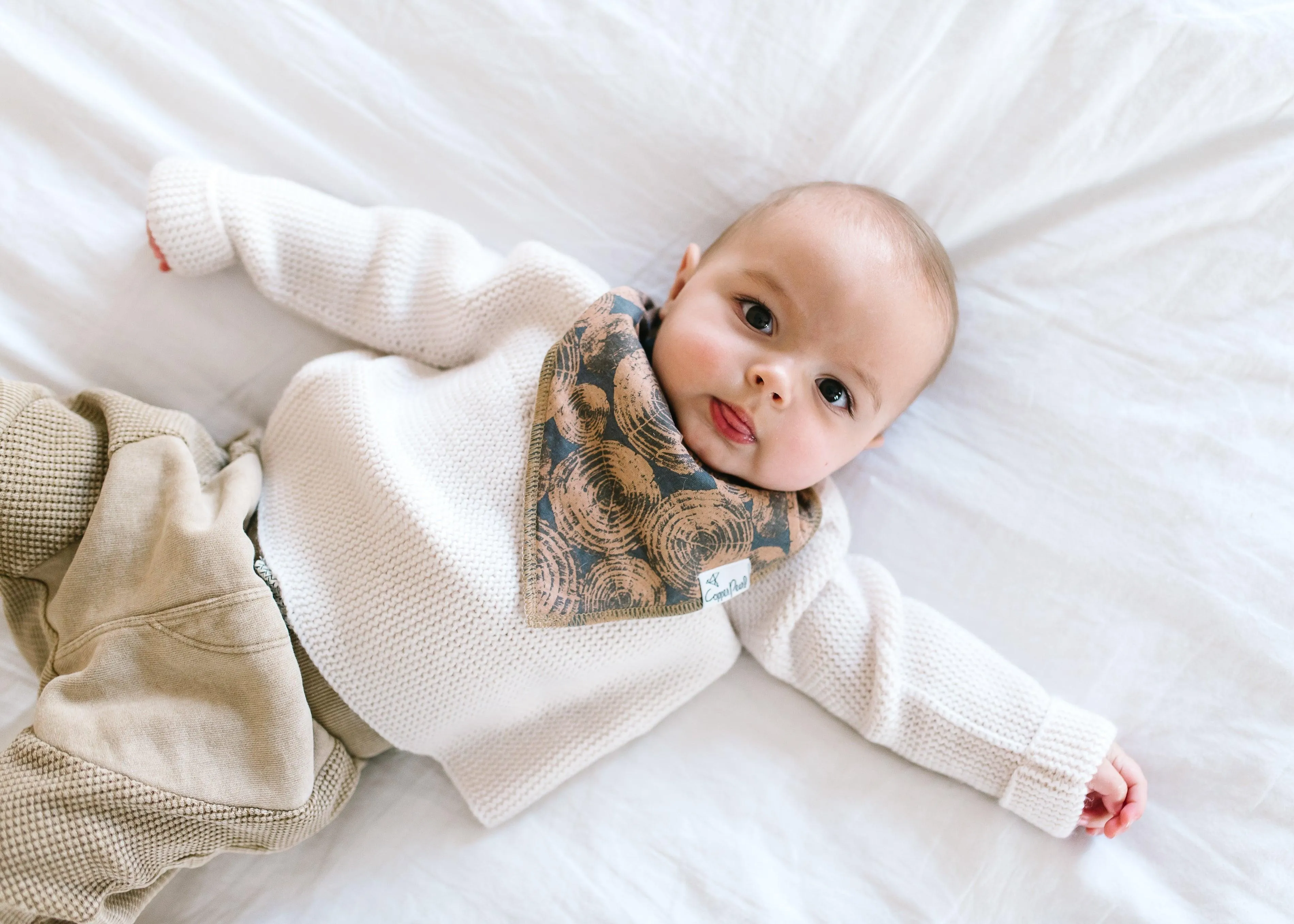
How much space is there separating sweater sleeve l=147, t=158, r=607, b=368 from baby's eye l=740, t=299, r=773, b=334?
216 mm

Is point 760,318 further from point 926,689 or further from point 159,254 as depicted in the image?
point 159,254

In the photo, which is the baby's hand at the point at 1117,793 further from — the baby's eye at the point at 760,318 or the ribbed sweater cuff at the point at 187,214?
the ribbed sweater cuff at the point at 187,214

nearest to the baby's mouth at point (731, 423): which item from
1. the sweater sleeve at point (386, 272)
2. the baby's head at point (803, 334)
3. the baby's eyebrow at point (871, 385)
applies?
the baby's head at point (803, 334)

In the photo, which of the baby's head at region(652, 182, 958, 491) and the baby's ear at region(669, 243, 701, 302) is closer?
the baby's head at region(652, 182, 958, 491)

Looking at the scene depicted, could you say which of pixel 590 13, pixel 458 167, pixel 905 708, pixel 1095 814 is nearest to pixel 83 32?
pixel 458 167

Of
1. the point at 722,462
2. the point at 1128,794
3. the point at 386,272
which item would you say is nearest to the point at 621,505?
the point at 722,462

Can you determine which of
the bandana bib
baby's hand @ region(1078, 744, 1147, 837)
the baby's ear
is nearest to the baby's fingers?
baby's hand @ region(1078, 744, 1147, 837)

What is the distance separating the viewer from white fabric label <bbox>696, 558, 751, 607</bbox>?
100 cm

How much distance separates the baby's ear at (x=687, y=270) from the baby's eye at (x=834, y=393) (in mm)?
212

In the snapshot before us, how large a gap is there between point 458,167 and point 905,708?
0.89 m

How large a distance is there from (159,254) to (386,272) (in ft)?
0.87

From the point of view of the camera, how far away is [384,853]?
1067 millimetres

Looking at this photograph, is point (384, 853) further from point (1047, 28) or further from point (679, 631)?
point (1047, 28)

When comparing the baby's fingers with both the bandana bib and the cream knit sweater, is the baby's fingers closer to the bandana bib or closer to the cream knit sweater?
the cream knit sweater
